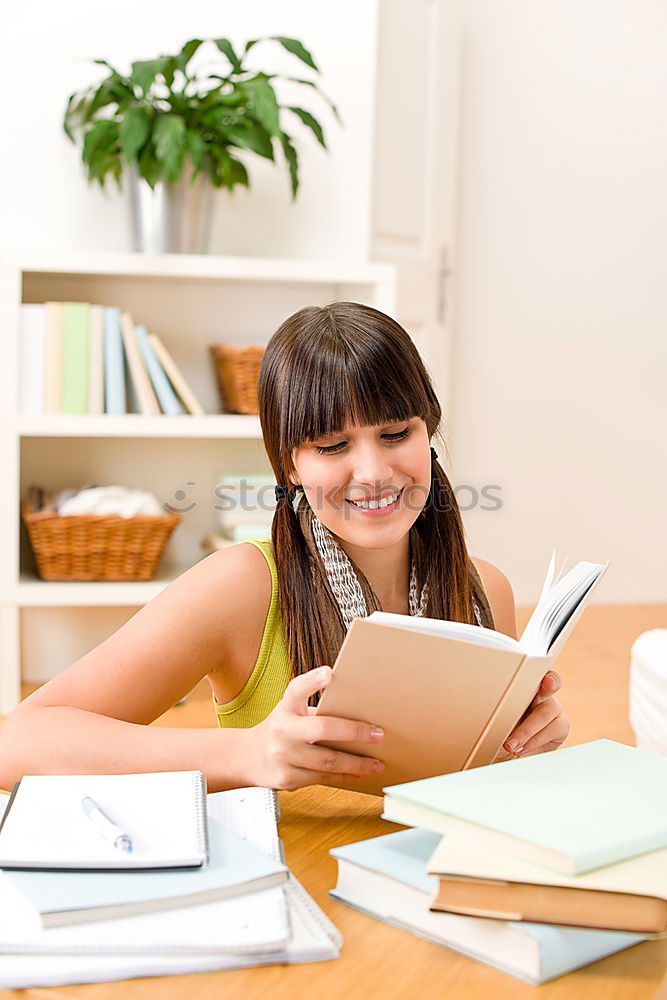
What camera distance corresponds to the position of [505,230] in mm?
3990

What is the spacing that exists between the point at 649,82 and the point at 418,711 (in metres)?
3.89

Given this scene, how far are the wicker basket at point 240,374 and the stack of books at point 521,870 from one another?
84.0 inches

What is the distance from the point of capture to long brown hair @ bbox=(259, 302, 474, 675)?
1105 millimetres

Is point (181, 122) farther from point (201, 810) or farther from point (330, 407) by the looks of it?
point (201, 810)

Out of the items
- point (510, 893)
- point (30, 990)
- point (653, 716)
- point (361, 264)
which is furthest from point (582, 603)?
point (361, 264)

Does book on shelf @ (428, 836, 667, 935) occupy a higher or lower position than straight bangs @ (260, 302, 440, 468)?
lower

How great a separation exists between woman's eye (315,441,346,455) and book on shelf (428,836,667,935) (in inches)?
21.1

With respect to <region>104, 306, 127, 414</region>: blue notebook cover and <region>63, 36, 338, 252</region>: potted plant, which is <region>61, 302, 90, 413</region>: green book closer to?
<region>104, 306, 127, 414</region>: blue notebook cover

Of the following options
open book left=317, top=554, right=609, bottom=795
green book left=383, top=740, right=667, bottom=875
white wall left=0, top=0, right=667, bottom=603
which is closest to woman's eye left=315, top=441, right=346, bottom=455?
open book left=317, top=554, right=609, bottom=795

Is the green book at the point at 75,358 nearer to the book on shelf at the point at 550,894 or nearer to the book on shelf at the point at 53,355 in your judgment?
the book on shelf at the point at 53,355

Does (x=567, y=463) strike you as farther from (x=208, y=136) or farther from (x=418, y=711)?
(x=418, y=711)

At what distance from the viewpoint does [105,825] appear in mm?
745

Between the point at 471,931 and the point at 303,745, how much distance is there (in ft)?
0.74

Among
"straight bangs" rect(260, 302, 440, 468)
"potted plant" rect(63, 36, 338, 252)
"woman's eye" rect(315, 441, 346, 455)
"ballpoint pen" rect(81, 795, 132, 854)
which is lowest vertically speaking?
"ballpoint pen" rect(81, 795, 132, 854)
